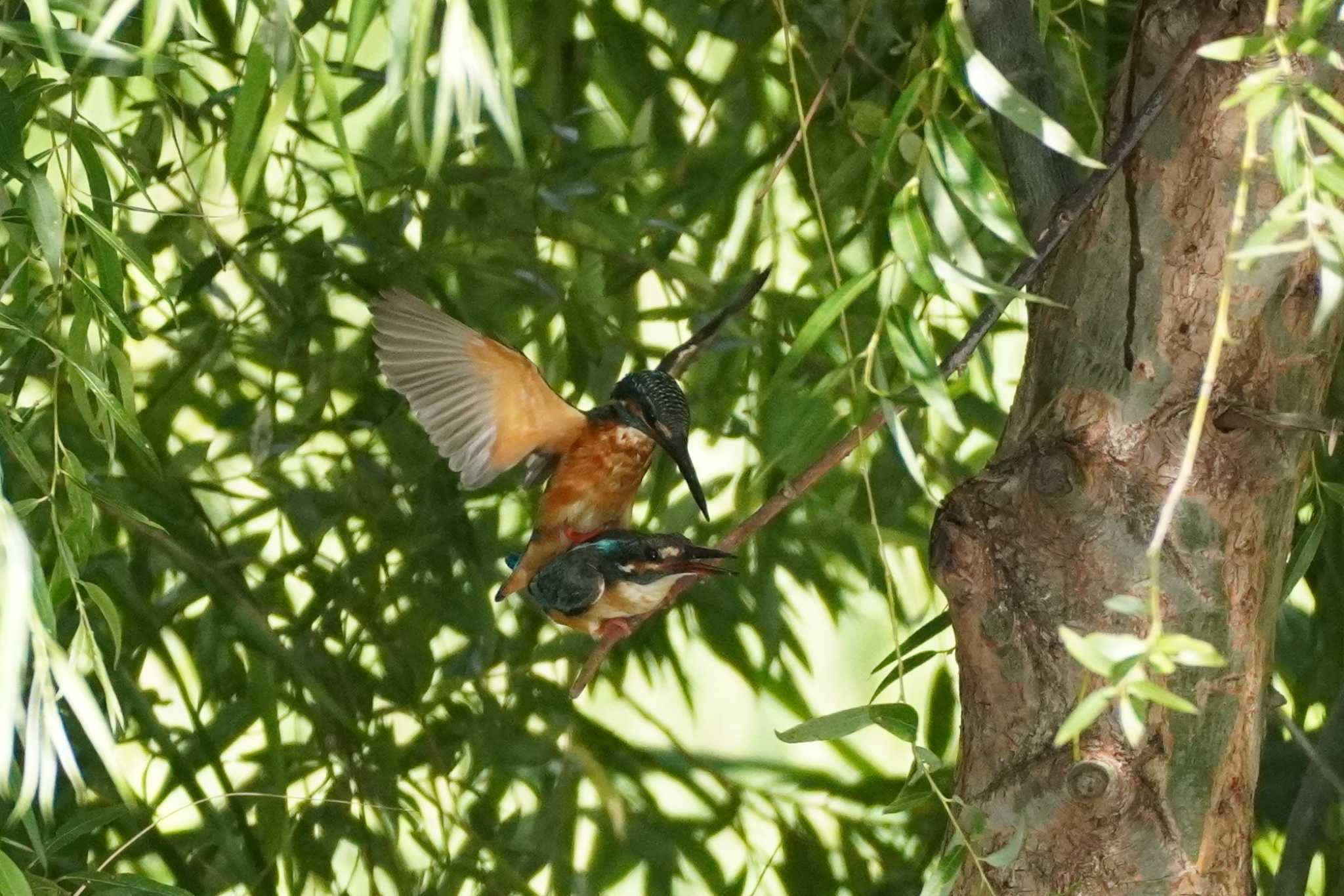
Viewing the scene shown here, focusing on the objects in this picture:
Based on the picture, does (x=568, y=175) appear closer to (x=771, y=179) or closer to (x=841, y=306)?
(x=771, y=179)

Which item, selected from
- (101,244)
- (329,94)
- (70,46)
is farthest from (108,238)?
(329,94)

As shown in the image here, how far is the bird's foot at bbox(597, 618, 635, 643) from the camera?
1017 mm

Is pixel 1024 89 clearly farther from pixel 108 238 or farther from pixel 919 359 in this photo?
Result: pixel 108 238

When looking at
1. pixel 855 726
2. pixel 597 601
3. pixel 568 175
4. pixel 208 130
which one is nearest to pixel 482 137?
pixel 568 175

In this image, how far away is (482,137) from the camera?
1.31 metres

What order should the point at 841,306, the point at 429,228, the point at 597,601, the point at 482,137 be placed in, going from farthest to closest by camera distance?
1. the point at 482,137
2. the point at 429,228
3. the point at 597,601
4. the point at 841,306

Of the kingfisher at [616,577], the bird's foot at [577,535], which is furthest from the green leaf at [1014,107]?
the bird's foot at [577,535]

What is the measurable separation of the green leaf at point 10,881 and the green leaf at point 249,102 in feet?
0.90

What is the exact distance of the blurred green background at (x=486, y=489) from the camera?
3.82ft

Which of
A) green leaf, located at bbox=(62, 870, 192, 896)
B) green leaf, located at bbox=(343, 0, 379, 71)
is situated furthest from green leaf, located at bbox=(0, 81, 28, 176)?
green leaf, located at bbox=(62, 870, 192, 896)

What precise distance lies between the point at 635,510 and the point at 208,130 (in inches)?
20.4

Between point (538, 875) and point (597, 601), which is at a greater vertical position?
point (597, 601)

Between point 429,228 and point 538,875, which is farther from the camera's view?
point 538,875

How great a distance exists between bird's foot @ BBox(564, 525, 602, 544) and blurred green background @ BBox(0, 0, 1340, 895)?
0.12 metres
